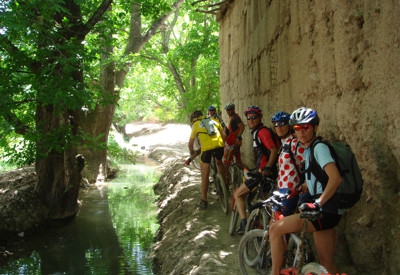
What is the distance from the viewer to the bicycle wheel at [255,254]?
14.8 ft

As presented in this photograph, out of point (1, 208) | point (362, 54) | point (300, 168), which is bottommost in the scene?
point (1, 208)

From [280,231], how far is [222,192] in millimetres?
4147

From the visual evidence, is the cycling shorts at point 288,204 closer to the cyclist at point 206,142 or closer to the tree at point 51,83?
the cyclist at point 206,142

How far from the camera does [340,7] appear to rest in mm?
4492

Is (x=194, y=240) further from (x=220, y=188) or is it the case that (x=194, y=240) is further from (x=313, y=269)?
(x=313, y=269)

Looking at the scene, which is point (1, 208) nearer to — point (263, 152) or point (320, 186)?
point (263, 152)

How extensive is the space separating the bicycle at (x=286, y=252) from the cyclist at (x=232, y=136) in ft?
10.0

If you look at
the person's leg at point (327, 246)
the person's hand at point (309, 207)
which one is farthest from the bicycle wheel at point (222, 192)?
the person's hand at point (309, 207)

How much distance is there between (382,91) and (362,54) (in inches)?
19.5

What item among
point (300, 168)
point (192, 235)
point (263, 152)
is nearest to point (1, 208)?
point (192, 235)

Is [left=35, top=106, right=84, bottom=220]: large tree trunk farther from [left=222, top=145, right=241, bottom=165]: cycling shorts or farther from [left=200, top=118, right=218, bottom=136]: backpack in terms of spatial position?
[left=222, top=145, right=241, bottom=165]: cycling shorts

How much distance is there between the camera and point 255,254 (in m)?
4.82

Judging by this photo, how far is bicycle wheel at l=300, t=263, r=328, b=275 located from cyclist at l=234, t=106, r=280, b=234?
1.90m

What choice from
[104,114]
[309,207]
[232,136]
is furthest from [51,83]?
[104,114]
